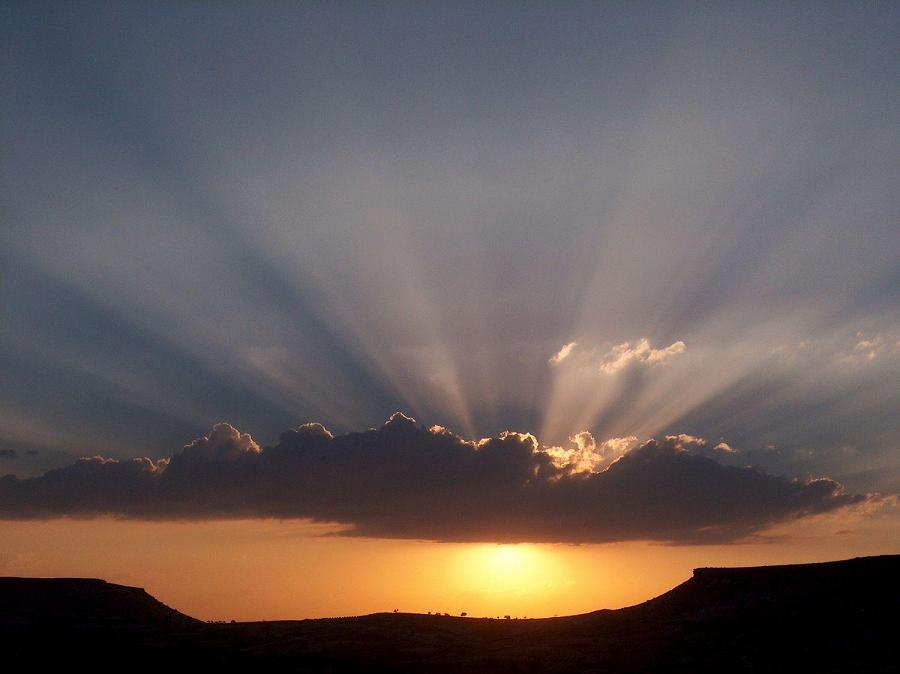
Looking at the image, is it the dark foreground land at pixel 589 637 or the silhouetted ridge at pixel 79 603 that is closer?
the dark foreground land at pixel 589 637

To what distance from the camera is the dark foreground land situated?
57.0m

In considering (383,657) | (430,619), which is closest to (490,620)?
(430,619)

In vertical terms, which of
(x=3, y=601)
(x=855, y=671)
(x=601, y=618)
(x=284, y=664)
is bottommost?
(x=855, y=671)

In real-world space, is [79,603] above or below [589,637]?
above

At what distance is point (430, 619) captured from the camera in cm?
8056

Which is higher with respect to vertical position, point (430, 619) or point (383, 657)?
point (430, 619)

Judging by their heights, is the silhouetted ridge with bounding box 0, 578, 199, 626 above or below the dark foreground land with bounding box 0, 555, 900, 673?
above

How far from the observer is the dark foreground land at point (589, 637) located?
5700cm

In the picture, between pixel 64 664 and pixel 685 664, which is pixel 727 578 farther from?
pixel 64 664

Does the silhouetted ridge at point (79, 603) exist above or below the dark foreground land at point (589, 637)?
above

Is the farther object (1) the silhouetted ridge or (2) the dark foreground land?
(1) the silhouetted ridge

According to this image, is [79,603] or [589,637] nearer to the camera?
[589,637]

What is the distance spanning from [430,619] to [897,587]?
42.3m

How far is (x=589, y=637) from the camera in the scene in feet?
223
